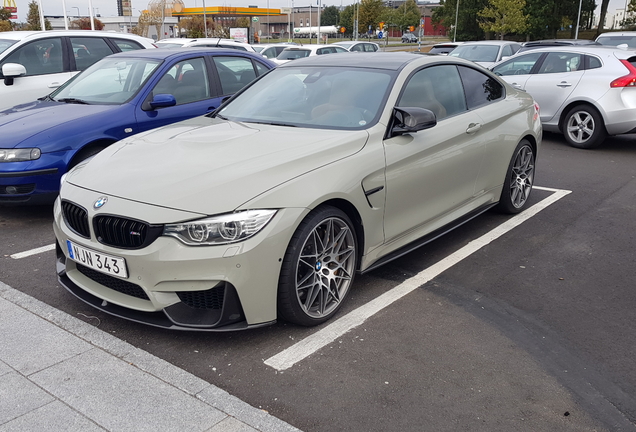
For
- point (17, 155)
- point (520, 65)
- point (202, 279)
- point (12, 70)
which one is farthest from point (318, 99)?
point (520, 65)

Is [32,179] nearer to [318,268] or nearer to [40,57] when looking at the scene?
[318,268]

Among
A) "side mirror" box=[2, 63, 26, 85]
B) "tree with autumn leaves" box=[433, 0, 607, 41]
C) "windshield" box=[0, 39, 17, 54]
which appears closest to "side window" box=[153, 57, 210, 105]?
"side mirror" box=[2, 63, 26, 85]

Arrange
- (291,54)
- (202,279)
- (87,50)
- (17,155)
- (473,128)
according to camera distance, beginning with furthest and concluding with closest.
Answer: (291,54), (87,50), (17,155), (473,128), (202,279)

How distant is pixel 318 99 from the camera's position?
4.51 meters

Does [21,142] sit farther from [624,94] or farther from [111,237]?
[624,94]

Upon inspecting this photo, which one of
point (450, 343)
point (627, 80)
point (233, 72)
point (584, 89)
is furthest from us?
point (584, 89)

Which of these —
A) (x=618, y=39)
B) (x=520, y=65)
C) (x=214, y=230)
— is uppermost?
(x=618, y=39)

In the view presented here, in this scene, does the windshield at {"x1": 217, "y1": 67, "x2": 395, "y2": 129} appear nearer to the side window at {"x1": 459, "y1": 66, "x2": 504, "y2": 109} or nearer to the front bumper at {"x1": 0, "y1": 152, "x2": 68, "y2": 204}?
the side window at {"x1": 459, "y1": 66, "x2": 504, "y2": 109}

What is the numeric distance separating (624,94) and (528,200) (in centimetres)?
384

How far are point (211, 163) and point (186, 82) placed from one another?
3598mm

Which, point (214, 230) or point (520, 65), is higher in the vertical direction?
point (520, 65)

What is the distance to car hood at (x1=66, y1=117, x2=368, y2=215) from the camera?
334 centimetres

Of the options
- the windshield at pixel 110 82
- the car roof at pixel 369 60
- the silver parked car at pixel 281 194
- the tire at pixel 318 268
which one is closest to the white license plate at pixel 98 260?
the silver parked car at pixel 281 194

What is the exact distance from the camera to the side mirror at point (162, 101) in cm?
616
